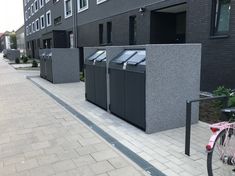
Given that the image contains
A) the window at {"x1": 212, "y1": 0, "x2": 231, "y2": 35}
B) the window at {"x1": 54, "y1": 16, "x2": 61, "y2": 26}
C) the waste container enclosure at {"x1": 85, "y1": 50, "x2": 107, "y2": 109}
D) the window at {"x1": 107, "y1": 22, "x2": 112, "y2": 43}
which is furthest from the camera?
the window at {"x1": 54, "y1": 16, "x2": 61, "y2": 26}

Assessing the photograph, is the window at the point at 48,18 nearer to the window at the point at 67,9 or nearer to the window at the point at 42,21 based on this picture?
the window at the point at 42,21

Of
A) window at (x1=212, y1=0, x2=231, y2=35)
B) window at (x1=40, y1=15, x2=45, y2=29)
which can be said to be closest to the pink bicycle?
window at (x1=212, y1=0, x2=231, y2=35)

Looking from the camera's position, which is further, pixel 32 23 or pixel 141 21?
pixel 32 23


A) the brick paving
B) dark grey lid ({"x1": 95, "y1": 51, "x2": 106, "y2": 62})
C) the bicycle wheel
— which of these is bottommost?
the brick paving

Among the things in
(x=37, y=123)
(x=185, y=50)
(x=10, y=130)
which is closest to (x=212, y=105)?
(x=185, y=50)

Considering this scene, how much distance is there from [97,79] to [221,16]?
4.55 metres

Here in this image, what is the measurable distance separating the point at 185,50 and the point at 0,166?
12.3ft

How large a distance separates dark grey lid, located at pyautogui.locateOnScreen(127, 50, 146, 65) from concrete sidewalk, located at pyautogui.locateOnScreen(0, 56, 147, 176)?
158 centimetres

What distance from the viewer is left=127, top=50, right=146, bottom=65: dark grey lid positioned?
5120 millimetres

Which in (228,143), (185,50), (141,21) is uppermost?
(141,21)

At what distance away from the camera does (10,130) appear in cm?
555

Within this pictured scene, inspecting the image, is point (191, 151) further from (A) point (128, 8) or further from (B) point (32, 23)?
(B) point (32, 23)

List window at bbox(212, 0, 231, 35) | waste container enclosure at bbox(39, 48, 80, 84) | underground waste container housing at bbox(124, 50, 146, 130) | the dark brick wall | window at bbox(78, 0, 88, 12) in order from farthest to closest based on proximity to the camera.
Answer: window at bbox(78, 0, 88, 12) < waste container enclosure at bbox(39, 48, 80, 84) < window at bbox(212, 0, 231, 35) < the dark brick wall < underground waste container housing at bbox(124, 50, 146, 130)

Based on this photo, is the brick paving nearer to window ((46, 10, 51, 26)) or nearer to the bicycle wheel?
the bicycle wheel
